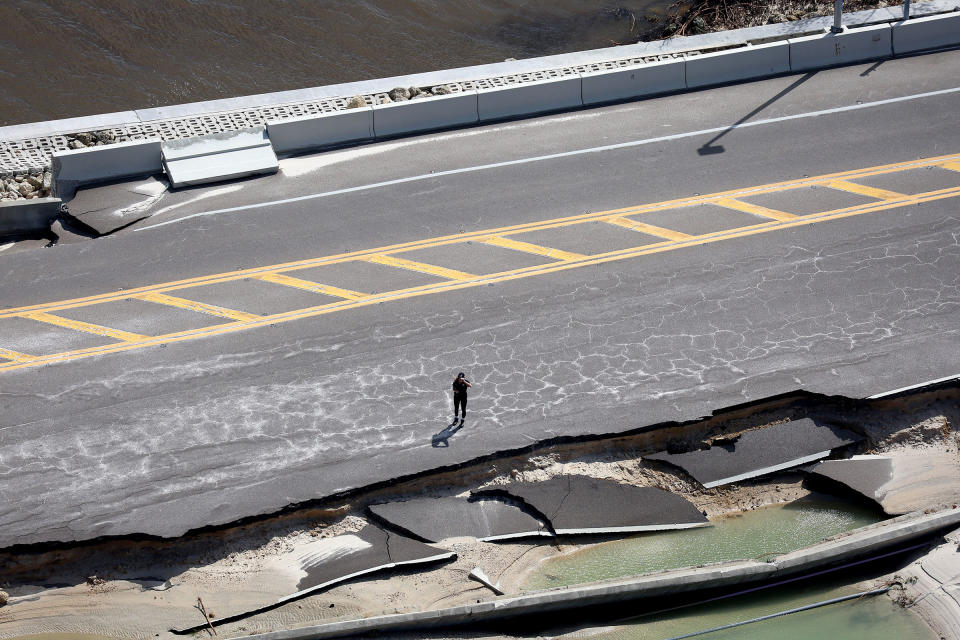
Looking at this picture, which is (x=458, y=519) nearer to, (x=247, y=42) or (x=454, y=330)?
(x=454, y=330)

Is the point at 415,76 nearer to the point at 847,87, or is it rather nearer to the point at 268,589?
the point at 847,87

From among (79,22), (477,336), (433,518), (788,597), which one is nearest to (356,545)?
(433,518)

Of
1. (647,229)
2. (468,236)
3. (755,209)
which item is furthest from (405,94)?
(755,209)

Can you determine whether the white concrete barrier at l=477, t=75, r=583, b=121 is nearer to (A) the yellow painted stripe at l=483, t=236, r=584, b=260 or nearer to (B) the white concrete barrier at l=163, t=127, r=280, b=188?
→ (A) the yellow painted stripe at l=483, t=236, r=584, b=260

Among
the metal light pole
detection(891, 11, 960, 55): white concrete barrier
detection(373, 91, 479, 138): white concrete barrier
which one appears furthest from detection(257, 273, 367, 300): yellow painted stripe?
detection(891, 11, 960, 55): white concrete barrier

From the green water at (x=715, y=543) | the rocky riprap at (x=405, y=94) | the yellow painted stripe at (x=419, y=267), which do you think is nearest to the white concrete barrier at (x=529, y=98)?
the rocky riprap at (x=405, y=94)

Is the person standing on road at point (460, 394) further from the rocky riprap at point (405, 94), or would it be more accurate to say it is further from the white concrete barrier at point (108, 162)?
the white concrete barrier at point (108, 162)
